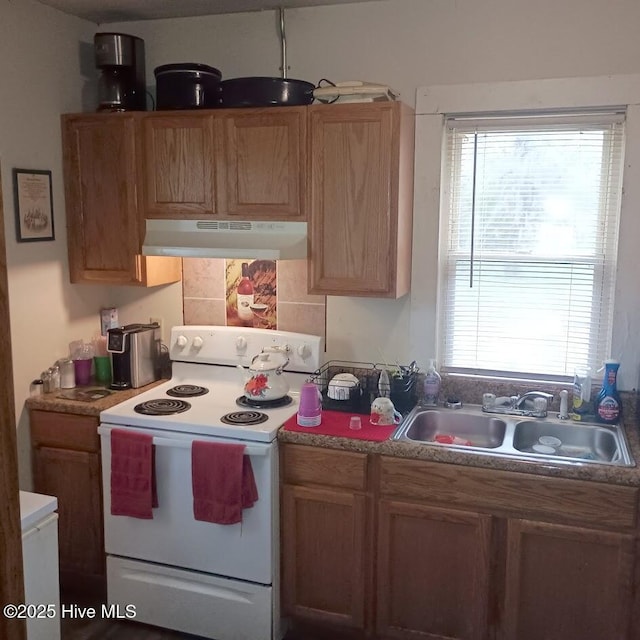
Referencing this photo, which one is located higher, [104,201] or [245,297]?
[104,201]

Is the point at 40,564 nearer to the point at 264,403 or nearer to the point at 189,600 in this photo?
the point at 189,600

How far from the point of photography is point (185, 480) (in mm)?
2621

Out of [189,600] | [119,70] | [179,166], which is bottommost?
[189,600]

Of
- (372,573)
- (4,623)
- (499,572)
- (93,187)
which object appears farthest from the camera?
(93,187)

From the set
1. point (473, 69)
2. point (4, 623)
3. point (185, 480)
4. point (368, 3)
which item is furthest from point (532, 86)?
point (4, 623)

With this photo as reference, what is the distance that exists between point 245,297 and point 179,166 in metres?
0.65

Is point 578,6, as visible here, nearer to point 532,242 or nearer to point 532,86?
point 532,86

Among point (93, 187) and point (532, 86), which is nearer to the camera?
point (532, 86)

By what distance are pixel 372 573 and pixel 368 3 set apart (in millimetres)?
2244

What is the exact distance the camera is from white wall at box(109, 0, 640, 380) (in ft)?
8.54

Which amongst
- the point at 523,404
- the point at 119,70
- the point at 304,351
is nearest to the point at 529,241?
the point at 523,404

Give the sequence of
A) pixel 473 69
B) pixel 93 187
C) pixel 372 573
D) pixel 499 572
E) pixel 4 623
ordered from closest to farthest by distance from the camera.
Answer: pixel 4 623
pixel 499 572
pixel 372 573
pixel 473 69
pixel 93 187

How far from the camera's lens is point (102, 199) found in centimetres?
302

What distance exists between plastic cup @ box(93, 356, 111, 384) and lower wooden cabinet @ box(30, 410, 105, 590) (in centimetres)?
36
